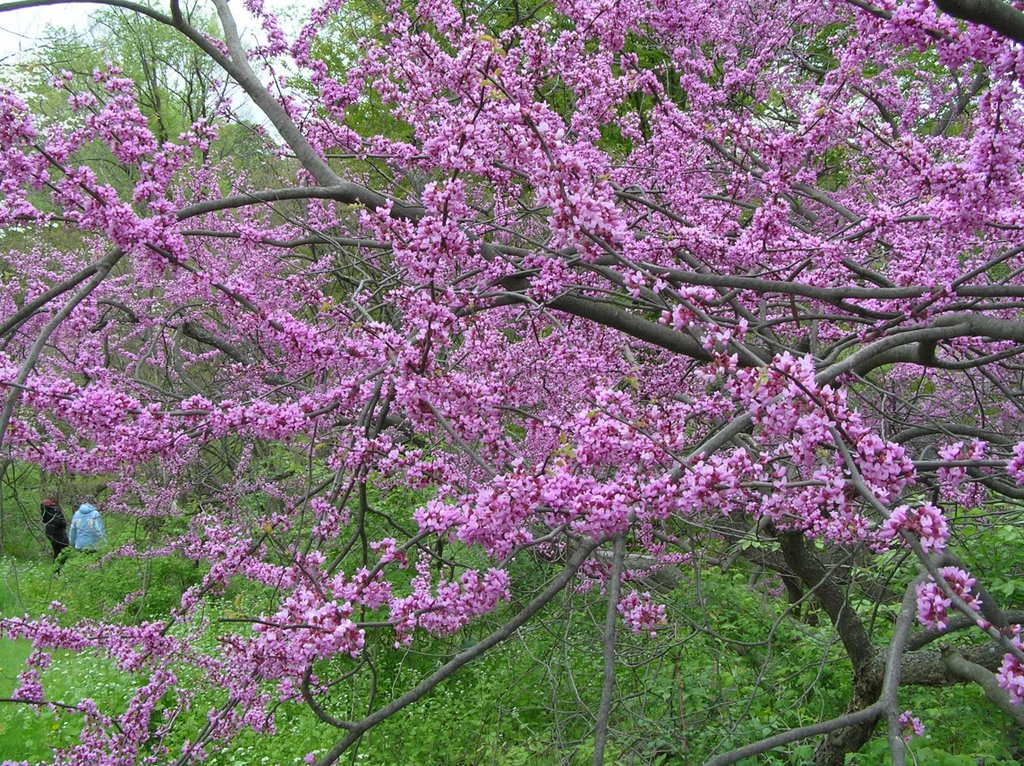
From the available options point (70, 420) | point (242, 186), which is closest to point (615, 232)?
point (70, 420)

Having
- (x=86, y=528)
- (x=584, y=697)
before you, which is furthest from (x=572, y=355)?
(x=86, y=528)

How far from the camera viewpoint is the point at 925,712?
4328 mm

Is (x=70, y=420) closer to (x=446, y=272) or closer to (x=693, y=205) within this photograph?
(x=446, y=272)

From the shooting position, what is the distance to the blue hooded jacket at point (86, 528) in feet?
40.5

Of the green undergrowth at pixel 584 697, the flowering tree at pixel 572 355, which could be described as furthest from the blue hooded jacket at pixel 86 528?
the flowering tree at pixel 572 355

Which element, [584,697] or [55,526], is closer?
[584,697]

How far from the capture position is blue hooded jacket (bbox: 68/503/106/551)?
12.3 meters

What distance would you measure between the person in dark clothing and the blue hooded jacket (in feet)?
2.01

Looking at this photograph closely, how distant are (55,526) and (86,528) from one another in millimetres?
1937

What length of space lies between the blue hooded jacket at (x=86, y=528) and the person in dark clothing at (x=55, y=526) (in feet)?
2.01

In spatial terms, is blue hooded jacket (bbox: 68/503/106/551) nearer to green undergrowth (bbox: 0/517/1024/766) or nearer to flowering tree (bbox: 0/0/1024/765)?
green undergrowth (bbox: 0/517/1024/766)

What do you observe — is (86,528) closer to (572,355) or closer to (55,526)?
(55,526)

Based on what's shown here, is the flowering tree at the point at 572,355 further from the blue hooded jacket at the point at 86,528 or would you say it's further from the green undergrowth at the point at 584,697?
the blue hooded jacket at the point at 86,528

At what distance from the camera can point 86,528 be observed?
1249cm
